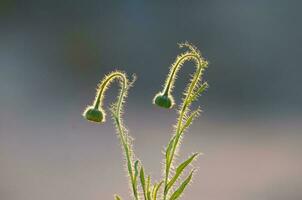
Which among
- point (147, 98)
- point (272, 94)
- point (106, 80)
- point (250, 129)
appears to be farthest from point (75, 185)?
point (106, 80)

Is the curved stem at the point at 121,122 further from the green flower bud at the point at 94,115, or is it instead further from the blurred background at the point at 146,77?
the blurred background at the point at 146,77

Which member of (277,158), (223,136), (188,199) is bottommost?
(188,199)

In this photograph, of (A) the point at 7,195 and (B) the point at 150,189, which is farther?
(A) the point at 7,195

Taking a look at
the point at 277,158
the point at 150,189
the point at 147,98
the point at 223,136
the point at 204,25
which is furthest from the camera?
the point at 204,25

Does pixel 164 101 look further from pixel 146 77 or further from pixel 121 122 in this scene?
pixel 146 77

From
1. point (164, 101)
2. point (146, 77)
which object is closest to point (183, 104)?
point (164, 101)

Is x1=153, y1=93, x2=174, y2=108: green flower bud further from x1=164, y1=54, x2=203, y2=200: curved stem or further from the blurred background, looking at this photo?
the blurred background

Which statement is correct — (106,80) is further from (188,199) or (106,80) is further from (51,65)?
(51,65)
